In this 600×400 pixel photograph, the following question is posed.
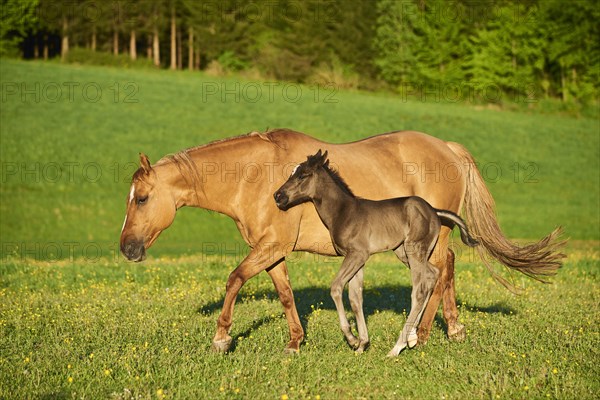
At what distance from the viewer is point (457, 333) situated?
900 cm

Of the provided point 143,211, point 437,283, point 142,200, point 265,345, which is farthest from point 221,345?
point 437,283

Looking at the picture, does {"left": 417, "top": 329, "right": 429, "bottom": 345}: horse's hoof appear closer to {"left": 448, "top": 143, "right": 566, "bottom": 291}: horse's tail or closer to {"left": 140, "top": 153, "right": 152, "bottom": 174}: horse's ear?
{"left": 448, "top": 143, "right": 566, "bottom": 291}: horse's tail

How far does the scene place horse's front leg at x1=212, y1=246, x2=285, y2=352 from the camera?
8.08 metres

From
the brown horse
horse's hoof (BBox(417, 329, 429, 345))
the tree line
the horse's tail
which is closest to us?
the brown horse

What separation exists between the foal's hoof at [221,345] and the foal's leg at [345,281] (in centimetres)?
132

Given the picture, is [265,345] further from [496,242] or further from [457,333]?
[496,242]

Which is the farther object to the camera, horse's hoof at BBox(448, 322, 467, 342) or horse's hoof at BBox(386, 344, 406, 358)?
horse's hoof at BBox(448, 322, 467, 342)

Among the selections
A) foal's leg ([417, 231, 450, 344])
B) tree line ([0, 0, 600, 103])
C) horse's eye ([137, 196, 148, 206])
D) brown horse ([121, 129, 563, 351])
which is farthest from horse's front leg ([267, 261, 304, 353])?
tree line ([0, 0, 600, 103])

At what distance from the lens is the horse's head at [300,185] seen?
25.7 feet

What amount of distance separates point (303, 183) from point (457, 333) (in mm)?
2906

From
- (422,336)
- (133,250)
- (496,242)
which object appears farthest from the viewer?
(496,242)

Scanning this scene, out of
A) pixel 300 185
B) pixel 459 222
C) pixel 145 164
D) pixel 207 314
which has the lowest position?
pixel 207 314

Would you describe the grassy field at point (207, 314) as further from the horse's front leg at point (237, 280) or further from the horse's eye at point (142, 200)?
the horse's eye at point (142, 200)

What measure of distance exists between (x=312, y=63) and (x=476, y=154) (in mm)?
25080
